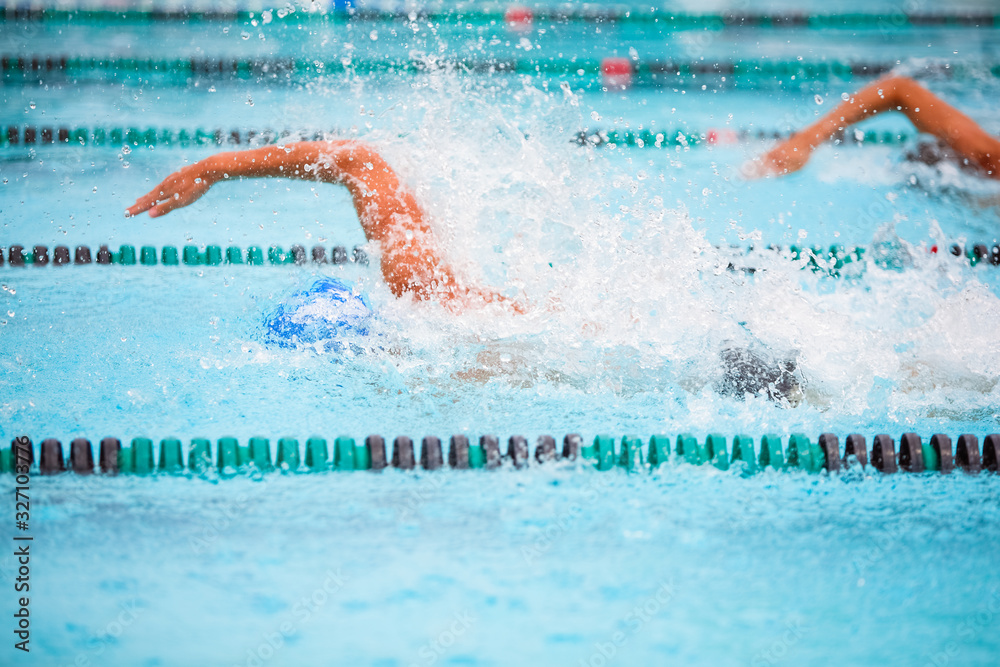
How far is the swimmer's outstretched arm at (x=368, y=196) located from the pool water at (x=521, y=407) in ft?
0.25

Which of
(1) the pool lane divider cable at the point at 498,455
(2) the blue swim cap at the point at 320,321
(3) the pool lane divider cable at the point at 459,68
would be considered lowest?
(1) the pool lane divider cable at the point at 498,455

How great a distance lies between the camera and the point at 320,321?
2.50 m

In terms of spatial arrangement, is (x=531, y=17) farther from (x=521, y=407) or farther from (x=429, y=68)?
(x=521, y=407)

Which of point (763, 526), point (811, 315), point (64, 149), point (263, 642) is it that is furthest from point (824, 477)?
point (64, 149)

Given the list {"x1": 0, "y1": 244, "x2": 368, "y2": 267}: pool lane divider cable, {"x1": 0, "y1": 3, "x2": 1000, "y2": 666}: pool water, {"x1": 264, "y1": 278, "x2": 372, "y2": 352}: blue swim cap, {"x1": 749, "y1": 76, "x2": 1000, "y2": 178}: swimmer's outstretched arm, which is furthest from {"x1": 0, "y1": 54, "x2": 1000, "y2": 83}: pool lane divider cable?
{"x1": 264, "y1": 278, "x2": 372, "y2": 352}: blue swim cap

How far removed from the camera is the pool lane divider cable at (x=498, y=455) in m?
1.87

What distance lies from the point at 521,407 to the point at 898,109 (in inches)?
84.3

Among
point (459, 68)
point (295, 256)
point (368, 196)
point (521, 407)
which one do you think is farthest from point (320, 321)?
point (459, 68)

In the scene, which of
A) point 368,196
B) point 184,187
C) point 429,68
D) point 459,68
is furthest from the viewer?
point 429,68

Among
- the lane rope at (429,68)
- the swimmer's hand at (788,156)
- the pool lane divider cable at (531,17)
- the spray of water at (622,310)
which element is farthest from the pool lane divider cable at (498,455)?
the pool lane divider cable at (531,17)

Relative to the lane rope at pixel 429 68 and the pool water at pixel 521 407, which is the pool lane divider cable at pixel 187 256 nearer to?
the pool water at pixel 521 407

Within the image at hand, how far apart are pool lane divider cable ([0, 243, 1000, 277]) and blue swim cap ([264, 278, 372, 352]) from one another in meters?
Answer: 0.61

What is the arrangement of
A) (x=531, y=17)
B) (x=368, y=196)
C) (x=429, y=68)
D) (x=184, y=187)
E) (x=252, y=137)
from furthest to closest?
(x=531, y=17), (x=429, y=68), (x=252, y=137), (x=368, y=196), (x=184, y=187)

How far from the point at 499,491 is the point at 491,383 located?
0.50 metres
